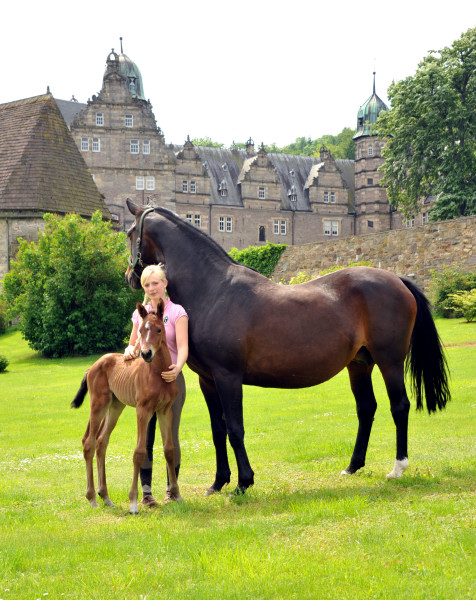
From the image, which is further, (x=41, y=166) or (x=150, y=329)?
(x=41, y=166)

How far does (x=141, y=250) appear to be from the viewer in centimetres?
724

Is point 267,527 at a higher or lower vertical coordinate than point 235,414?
lower

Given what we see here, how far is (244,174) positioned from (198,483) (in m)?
70.2

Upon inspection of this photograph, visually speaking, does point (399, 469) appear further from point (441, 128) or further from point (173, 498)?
point (441, 128)

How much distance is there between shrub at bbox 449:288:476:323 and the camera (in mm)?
25266

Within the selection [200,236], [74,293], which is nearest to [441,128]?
[74,293]

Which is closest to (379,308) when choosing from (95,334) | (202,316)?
(202,316)

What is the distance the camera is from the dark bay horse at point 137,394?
5840mm

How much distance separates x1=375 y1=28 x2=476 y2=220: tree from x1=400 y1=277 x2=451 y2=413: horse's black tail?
124 feet

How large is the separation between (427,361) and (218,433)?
2.39 meters

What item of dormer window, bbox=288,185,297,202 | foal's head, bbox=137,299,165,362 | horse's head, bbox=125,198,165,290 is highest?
dormer window, bbox=288,185,297,202

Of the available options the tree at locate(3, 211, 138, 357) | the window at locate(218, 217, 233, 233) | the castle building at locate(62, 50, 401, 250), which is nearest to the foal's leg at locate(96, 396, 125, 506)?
the tree at locate(3, 211, 138, 357)

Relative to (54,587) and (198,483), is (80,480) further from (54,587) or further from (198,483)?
(54,587)

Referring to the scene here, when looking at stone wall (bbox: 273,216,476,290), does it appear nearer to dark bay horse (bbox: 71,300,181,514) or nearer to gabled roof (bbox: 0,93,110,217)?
gabled roof (bbox: 0,93,110,217)
